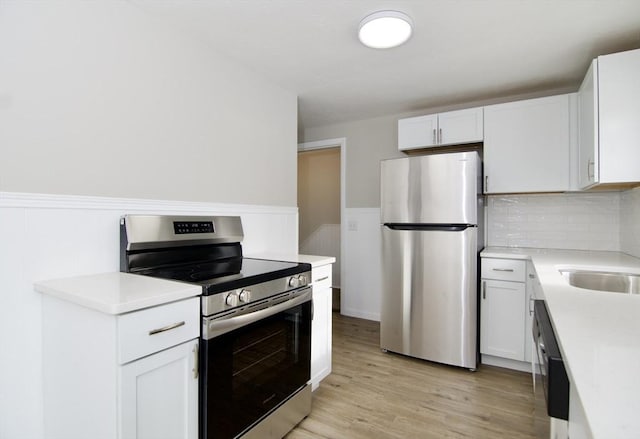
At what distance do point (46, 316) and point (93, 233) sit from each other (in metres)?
0.39

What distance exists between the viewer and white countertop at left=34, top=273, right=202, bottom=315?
1.07 meters

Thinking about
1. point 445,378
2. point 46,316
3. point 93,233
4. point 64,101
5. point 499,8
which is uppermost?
point 499,8

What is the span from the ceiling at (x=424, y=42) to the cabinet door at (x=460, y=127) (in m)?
0.19

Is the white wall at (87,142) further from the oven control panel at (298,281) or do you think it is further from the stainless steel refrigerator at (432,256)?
the stainless steel refrigerator at (432,256)

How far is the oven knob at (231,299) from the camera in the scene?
4.53 feet

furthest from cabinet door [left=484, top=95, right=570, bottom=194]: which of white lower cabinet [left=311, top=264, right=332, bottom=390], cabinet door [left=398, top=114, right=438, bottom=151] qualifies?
white lower cabinet [left=311, top=264, right=332, bottom=390]

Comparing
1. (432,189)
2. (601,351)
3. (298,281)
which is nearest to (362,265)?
(432,189)

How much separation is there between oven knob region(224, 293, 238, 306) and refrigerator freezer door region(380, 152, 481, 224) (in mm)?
1751

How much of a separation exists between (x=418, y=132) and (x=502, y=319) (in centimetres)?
175

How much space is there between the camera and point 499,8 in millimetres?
1742

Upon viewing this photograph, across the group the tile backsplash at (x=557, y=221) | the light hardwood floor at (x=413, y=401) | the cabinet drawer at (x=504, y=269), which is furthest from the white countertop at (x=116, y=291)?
the tile backsplash at (x=557, y=221)

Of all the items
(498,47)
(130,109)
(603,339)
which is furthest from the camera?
(498,47)

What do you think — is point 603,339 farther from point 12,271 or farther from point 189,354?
point 12,271

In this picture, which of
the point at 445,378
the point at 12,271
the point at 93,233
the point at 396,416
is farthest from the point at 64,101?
the point at 445,378
